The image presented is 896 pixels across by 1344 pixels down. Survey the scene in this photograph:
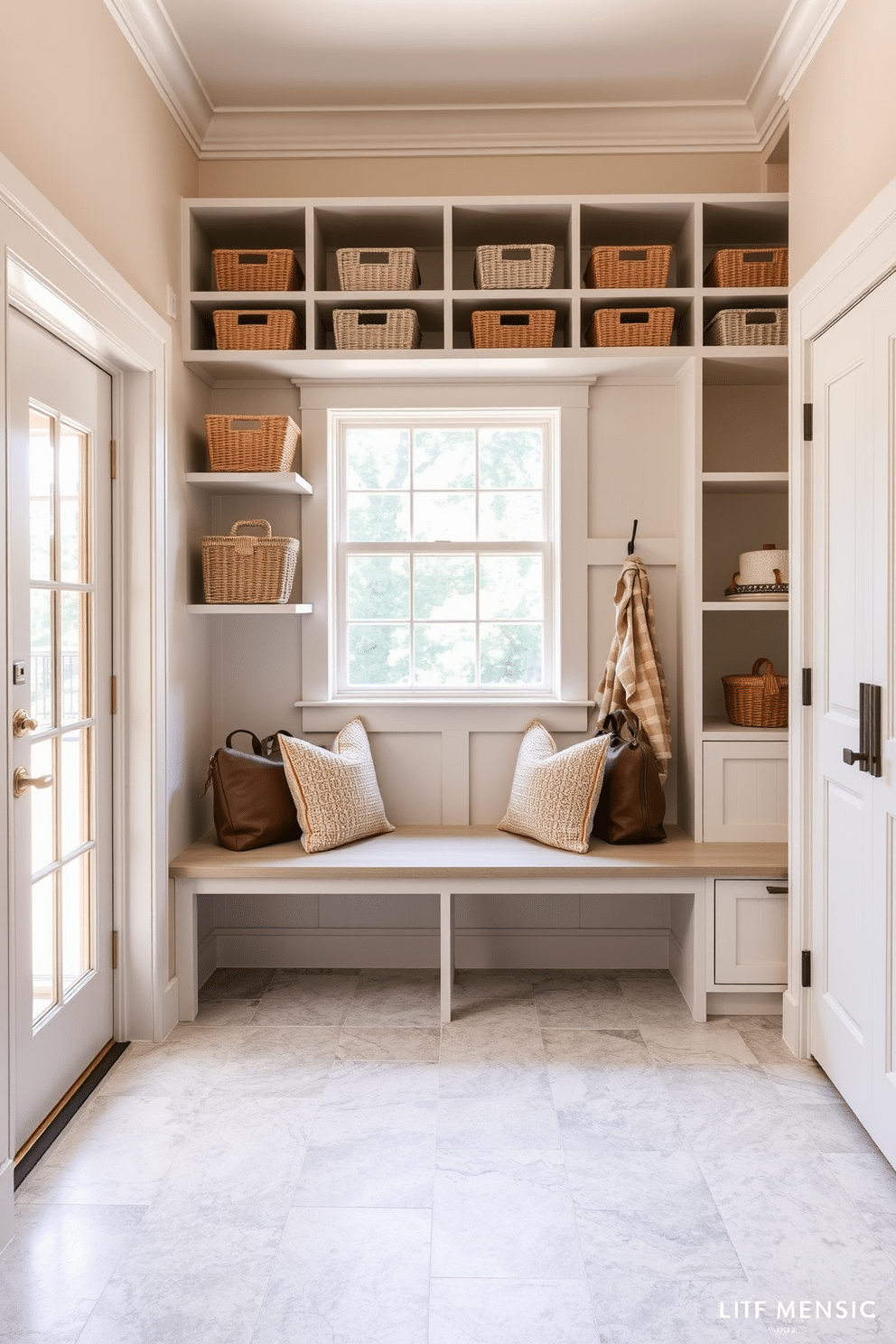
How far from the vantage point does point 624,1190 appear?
2.17 m

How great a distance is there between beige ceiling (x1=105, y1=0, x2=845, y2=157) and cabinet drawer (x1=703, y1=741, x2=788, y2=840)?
220cm

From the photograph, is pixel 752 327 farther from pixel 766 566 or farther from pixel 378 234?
pixel 378 234

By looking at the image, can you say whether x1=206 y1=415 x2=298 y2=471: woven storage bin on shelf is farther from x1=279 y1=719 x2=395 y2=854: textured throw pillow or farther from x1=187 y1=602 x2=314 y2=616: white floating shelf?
x1=279 y1=719 x2=395 y2=854: textured throw pillow

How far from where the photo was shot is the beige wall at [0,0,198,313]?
6.88ft

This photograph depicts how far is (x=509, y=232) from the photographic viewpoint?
3.55 meters

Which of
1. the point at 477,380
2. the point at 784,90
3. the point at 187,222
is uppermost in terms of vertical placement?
the point at 784,90

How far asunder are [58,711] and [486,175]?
2.46 m

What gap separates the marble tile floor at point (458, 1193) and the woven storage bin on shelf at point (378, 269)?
2522 millimetres

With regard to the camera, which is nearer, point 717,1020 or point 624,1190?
point 624,1190

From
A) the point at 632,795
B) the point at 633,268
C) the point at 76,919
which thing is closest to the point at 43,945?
the point at 76,919

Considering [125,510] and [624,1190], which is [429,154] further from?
[624,1190]

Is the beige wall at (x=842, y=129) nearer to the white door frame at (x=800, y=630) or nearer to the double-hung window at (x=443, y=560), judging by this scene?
the white door frame at (x=800, y=630)

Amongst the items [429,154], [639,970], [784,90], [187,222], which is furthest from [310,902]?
[784,90]

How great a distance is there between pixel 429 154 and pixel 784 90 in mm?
1223
